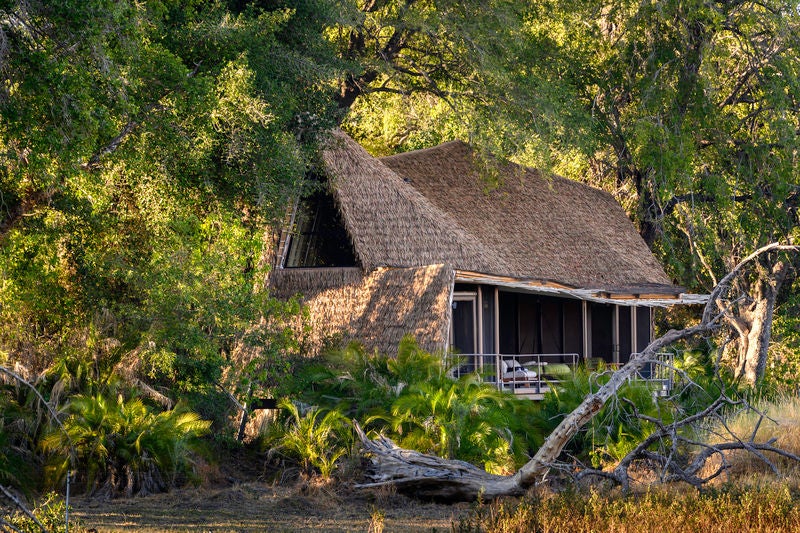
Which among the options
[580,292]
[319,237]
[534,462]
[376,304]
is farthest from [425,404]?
[580,292]

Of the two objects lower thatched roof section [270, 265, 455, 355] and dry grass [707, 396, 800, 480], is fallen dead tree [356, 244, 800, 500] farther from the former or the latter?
lower thatched roof section [270, 265, 455, 355]

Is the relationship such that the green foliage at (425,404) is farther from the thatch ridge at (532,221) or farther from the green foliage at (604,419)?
the thatch ridge at (532,221)

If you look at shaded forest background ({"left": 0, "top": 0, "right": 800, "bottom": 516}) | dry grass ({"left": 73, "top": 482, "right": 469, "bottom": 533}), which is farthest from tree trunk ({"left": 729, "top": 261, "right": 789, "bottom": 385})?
dry grass ({"left": 73, "top": 482, "right": 469, "bottom": 533})

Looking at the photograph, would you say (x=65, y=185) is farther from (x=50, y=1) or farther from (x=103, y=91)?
(x=50, y=1)

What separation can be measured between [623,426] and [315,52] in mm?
7898

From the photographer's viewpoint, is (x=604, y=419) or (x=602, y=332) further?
(x=602, y=332)

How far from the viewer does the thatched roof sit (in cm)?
1944

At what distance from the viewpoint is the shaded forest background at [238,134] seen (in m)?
13.6

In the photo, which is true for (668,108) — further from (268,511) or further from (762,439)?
(268,511)

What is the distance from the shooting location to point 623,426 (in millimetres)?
16016

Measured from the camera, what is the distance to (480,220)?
2238 centimetres

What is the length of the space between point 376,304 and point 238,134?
407 cm

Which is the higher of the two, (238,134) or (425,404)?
(238,134)

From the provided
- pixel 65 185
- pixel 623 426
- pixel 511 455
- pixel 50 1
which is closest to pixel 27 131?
pixel 50 1
